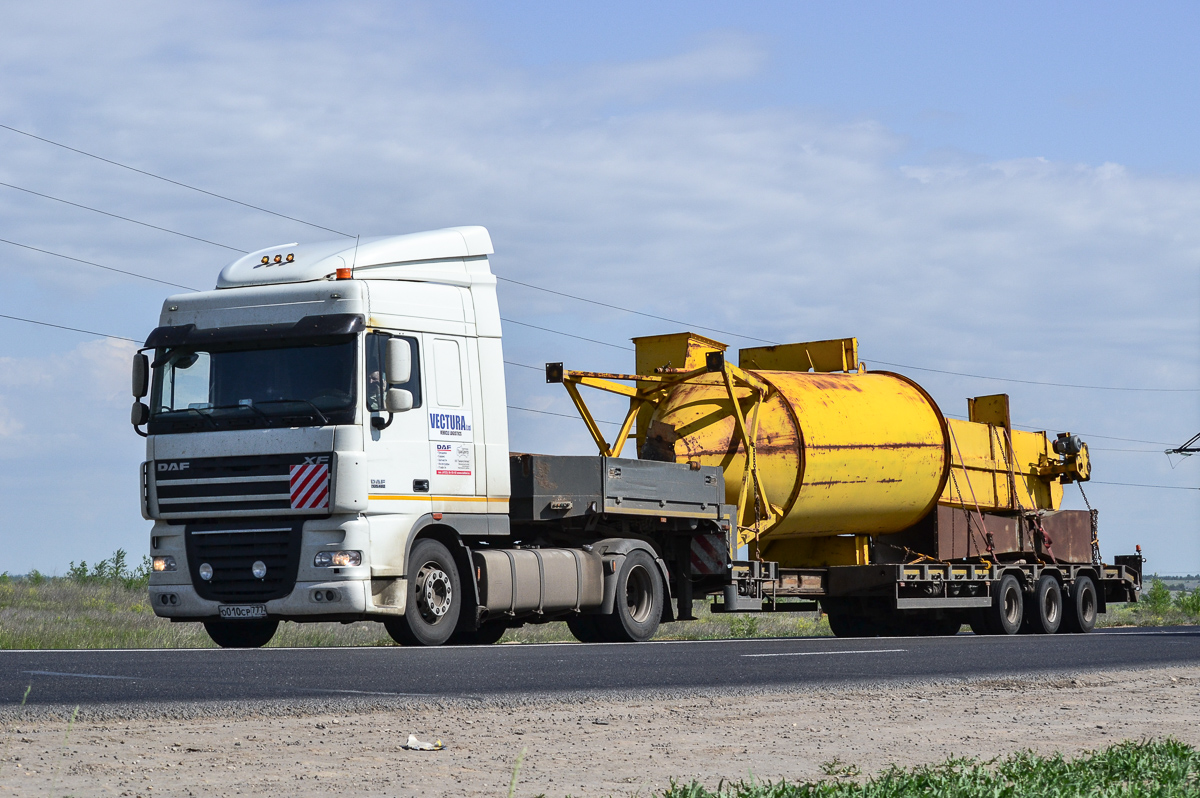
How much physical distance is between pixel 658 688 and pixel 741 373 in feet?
30.7

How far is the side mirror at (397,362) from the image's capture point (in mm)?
13289

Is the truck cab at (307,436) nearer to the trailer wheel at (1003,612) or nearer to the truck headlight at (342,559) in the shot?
the truck headlight at (342,559)

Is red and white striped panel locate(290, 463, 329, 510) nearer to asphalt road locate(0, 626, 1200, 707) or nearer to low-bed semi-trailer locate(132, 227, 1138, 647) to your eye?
low-bed semi-trailer locate(132, 227, 1138, 647)

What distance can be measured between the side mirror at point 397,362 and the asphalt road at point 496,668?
245 cm

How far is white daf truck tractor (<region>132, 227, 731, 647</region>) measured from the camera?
1324 cm

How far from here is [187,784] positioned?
5.40 m

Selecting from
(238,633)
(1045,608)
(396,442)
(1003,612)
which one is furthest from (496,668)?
(1045,608)

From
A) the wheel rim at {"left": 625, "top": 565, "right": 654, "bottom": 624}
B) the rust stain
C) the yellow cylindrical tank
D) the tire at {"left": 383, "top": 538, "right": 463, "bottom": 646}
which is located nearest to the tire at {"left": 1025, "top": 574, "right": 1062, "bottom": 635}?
the yellow cylindrical tank

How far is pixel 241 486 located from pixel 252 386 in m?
0.94

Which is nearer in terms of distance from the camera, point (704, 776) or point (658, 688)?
point (704, 776)

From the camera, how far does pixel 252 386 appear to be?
13.5 metres

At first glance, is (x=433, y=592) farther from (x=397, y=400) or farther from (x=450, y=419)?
(x=397, y=400)

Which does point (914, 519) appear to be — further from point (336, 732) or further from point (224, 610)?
point (336, 732)

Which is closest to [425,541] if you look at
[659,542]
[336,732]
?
[659,542]
